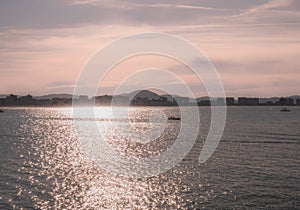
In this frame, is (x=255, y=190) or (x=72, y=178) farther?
(x=72, y=178)

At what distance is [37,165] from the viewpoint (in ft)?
254

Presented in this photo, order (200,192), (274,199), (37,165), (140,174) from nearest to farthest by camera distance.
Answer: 1. (274,199)
2. (200,192)
3. (140,174)
4. (37,165)

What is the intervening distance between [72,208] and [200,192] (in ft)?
58.3

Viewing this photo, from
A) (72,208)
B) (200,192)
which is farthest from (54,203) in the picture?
(200,192)

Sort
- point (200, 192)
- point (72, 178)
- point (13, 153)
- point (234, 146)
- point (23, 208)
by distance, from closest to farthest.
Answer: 1. point (23, 208)
2. point (200, 192)
3. point (72, 178)
4. point (13, 153)
5. point (234, 146)

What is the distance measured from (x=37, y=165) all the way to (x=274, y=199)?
4643 centimetres

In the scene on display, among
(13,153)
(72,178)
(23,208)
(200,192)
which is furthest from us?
(13,153)

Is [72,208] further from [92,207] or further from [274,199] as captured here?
[274,199]

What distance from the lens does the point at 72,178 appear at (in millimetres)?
65312

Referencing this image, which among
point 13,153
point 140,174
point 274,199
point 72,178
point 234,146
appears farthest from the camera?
point 234,146

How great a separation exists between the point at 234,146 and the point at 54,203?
71.7 m

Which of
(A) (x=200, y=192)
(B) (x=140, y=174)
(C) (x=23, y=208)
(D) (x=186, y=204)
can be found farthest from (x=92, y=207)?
(B) (x=140, y=174)

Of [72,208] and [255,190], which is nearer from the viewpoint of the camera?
[72,208]

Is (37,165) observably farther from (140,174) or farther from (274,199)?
(274,199)
